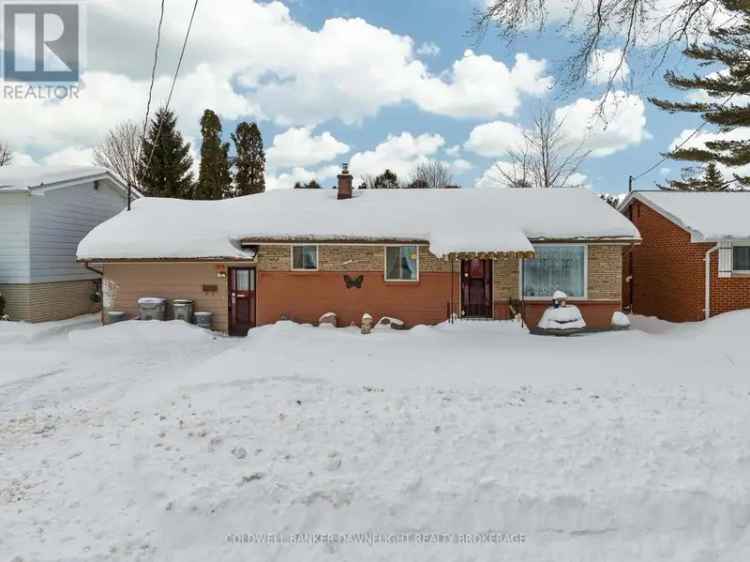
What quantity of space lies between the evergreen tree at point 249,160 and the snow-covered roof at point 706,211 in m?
27.9

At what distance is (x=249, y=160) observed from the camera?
36.1m

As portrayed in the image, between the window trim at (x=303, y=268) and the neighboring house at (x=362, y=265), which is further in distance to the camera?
the window trim at (x=303, y=268)

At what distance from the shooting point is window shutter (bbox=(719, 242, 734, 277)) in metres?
13.0

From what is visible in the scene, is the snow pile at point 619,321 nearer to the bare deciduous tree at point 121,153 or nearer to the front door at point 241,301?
the front door at point 241,301

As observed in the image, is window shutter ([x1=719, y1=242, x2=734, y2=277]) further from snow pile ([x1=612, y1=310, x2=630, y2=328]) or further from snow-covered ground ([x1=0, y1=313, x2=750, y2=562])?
snow-covered ground ([x1=0, y1=313, x2=750, y2=562])

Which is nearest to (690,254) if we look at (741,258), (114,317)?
(741,258)

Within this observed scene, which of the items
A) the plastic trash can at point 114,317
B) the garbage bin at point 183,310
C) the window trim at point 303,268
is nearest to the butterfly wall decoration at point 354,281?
the window trim at point 303,268

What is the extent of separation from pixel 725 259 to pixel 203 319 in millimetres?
16167

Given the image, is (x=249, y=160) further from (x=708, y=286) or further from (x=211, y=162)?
(x=708, y=286)

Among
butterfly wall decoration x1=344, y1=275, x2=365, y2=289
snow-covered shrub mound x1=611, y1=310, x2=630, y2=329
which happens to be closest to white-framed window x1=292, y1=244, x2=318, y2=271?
butterfly wall decoration x1=344, y1=275, x2=365, y2=289

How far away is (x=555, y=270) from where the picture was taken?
1322cm

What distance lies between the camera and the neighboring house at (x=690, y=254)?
13000 mm

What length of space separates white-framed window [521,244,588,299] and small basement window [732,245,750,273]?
454 cm

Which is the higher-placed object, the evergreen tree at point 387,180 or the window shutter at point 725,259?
the evergreen tree at point 387,180
